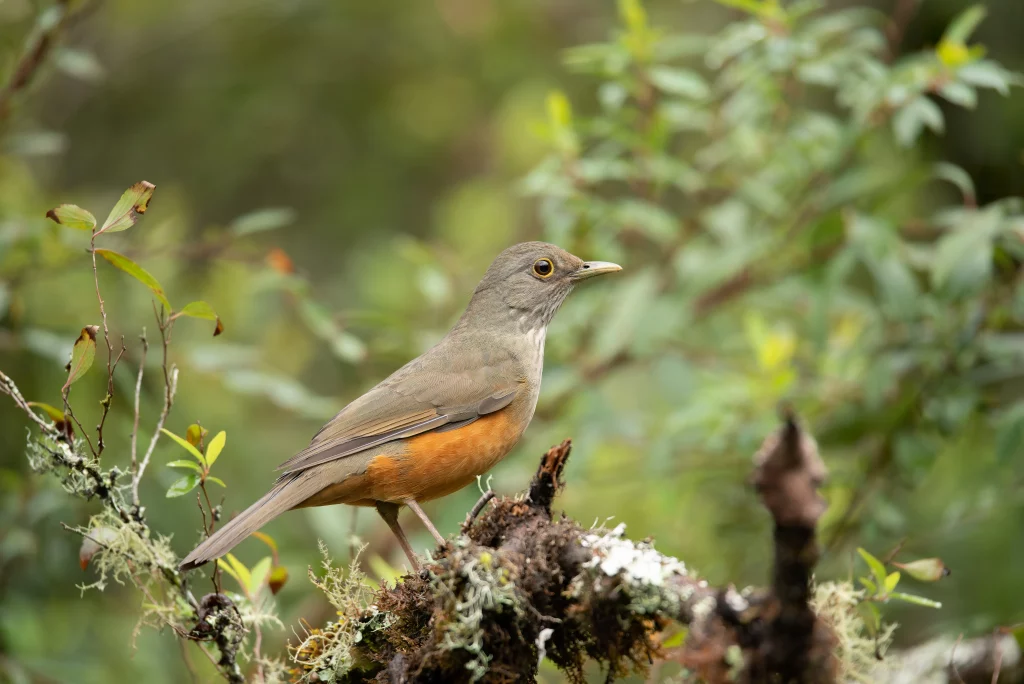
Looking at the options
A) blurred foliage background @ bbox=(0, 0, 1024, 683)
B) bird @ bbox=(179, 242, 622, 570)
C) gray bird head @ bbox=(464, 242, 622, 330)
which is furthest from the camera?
gray bird head @ bbox=(464, 242, 622, 330)

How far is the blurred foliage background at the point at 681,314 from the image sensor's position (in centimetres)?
527

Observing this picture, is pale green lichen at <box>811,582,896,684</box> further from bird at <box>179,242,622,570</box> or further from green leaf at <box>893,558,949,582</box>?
bird at <box>179,242,622,570</box>

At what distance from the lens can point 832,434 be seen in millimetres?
5781

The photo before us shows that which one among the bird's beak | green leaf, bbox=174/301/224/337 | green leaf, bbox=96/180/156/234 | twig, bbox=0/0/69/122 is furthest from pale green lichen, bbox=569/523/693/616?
twig, bbox=0/0/69/122

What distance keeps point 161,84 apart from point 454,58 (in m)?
3.05

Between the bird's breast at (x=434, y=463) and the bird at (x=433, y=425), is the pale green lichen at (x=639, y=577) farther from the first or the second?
the bird's breast at (x=434, y=463)

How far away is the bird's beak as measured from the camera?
5590 millimetres

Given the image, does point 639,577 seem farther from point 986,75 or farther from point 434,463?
point 986,75

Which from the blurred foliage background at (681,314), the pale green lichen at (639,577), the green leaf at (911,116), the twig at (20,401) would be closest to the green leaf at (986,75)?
the blurred foliage background at (681,314)

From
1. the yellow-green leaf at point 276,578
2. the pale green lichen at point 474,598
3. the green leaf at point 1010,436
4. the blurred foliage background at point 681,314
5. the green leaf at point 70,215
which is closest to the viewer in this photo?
the pale green lichen at point 474,598

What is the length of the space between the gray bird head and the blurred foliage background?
0.23m

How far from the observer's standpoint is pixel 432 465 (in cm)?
455

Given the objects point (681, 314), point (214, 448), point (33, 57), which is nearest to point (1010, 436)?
point (681, 314)

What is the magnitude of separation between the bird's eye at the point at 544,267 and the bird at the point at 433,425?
1 centimetres
